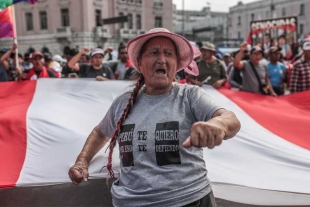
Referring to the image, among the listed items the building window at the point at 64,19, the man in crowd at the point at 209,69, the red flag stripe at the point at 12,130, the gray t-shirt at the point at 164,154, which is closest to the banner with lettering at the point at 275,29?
the man in crowd at the point at 209,69

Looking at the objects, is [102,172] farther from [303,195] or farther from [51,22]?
[51,22]

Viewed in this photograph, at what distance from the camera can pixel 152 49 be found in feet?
5.64

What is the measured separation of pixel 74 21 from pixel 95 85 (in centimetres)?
3006

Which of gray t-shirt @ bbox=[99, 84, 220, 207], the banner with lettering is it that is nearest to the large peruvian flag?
gray t-shirt @ bbox=[99, 84, 220, 207]

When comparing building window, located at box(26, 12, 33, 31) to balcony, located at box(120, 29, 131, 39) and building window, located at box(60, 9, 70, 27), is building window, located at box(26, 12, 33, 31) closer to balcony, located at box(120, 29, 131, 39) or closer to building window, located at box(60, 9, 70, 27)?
building window, located at box(60, 9, 70, 27)

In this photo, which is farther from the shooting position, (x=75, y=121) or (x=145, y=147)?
(x=75, y=121)

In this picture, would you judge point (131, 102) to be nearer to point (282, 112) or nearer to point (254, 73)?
point (282, 112)

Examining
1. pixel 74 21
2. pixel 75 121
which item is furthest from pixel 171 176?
pixel 74 21

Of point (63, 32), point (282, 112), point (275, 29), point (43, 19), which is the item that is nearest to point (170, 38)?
point (282, 112)

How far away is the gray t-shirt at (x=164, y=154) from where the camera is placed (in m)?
1.54

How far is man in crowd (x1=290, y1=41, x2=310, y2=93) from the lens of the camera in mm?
4746

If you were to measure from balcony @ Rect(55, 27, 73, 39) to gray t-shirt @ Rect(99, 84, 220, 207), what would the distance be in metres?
34.1

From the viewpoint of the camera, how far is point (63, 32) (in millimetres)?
34625

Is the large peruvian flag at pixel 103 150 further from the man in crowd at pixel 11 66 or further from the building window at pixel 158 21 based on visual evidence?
the building window at pixel 158 21
